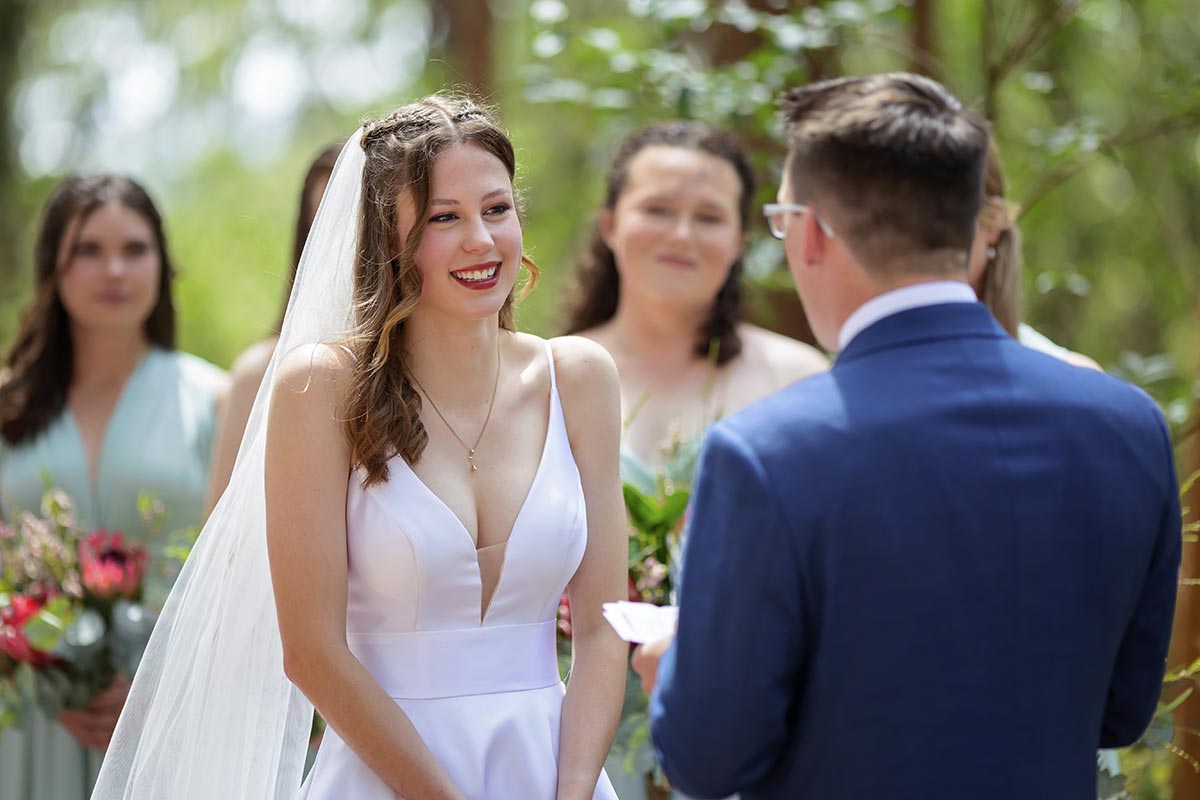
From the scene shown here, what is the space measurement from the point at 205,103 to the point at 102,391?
37.4ft

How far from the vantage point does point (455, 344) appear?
2.97 meters

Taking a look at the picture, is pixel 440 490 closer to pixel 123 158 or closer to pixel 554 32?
pixel 554 32

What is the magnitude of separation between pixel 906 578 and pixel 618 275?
11.0 feet

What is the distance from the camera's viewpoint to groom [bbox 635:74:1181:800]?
6.48 feet

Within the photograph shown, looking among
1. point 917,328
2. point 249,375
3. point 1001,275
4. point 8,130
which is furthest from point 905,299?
point 8,130

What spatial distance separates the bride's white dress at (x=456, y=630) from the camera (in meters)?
2.73

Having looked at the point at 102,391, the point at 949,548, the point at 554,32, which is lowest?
the point at 102,391

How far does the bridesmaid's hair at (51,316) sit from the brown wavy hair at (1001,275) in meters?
3.04

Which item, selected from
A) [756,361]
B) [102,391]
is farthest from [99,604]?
[756,361]

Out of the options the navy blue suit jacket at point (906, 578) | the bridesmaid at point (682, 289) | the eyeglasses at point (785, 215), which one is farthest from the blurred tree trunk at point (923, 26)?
the navy blue suit jacket at point (906, 578)

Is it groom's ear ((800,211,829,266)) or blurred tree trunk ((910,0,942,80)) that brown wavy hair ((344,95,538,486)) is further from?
blurred tree trunk ((910,0,942,80))

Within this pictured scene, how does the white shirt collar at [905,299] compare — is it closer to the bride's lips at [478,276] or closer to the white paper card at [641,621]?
the white paper card at [641,621]

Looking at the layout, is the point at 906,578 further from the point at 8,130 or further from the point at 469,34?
the point at 8,130

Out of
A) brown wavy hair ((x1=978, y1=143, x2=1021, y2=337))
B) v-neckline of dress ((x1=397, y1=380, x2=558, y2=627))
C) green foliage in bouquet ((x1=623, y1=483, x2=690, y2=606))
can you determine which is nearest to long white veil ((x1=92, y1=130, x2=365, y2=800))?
v-neckline of dress ((x1=397, y1=380, x2=558, y2=627))
